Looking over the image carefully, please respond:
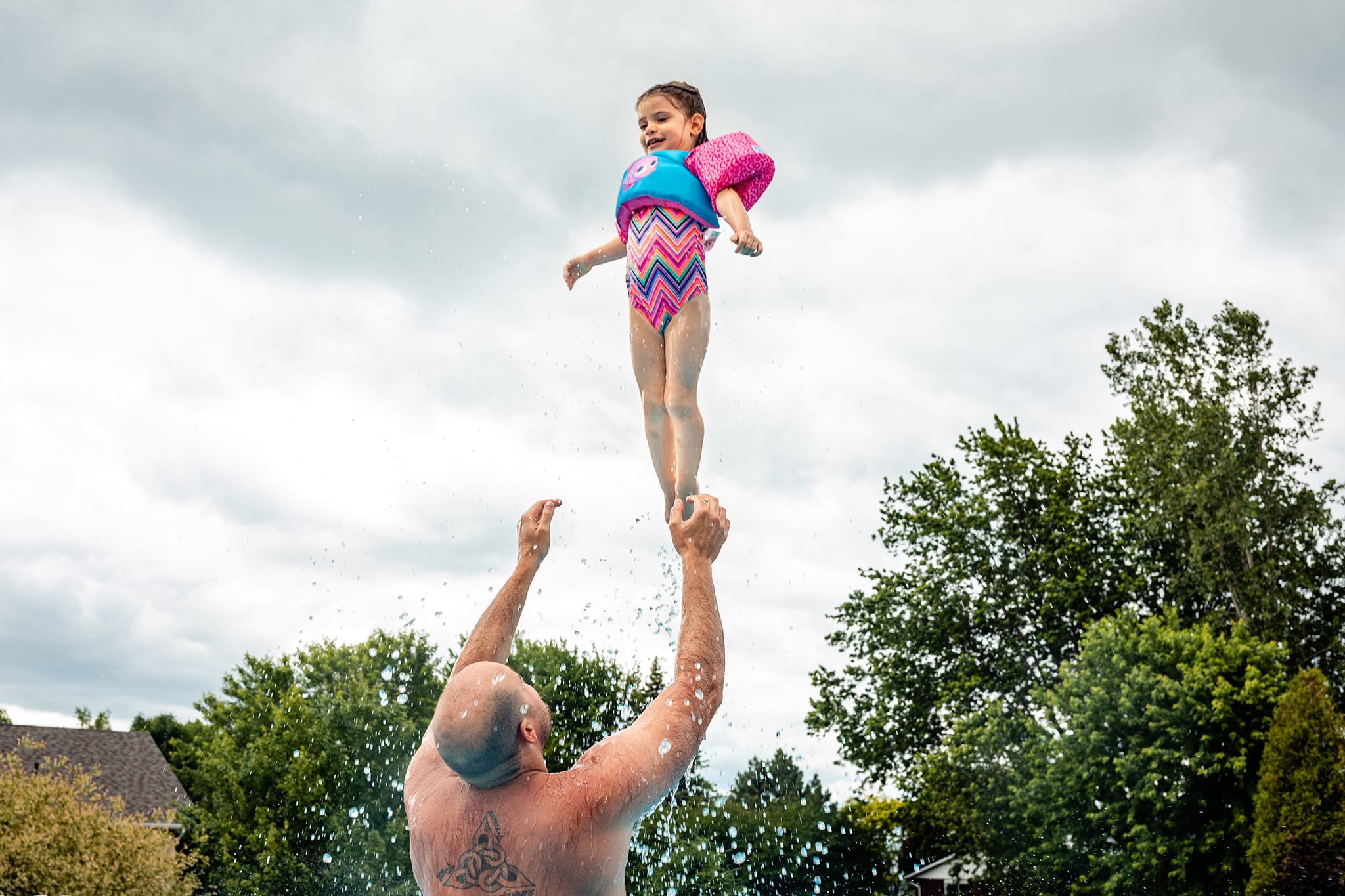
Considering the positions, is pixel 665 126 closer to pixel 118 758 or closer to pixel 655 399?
pixel 655 399

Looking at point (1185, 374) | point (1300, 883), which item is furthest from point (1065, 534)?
point (1300, 883)

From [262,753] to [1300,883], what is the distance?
68.8ft

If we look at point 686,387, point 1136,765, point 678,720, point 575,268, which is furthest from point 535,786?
point 1136,765

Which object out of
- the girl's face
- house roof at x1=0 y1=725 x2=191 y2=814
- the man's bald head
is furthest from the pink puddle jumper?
house roof at x1=0 y1=725 x2=191 y2=814

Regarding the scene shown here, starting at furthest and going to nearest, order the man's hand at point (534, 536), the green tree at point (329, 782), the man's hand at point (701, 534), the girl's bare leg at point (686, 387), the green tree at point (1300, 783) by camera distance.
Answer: the green tree at point (329, 782) → the green tree at point (1300, 783) → the girl's bare leg at point (686, 387) → the man's hand at point (534, 536) → the man's hand at point (701, 534)

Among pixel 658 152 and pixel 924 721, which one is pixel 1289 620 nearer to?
pixel 924 721

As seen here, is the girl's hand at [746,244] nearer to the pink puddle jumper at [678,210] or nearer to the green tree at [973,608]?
the pink puddle jumper at [678,210]

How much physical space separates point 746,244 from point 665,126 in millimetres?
961

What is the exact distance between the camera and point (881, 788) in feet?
84.3

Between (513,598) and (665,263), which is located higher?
(665,263)

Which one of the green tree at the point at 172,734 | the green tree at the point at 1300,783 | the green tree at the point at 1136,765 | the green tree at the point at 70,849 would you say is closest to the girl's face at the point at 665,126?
the green tree at the point at 70,849

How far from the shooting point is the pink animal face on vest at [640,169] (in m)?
4.59

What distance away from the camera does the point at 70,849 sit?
1747 cm

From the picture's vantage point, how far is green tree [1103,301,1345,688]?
21891mm
